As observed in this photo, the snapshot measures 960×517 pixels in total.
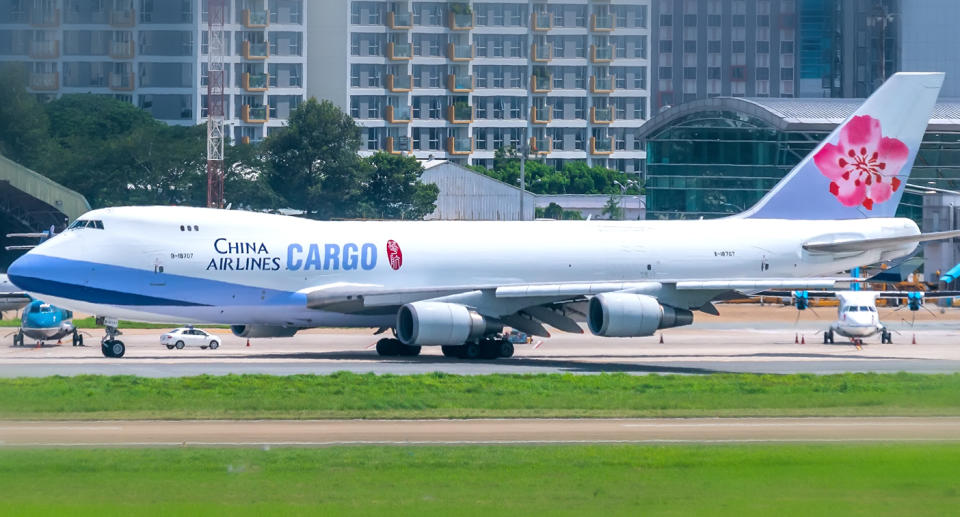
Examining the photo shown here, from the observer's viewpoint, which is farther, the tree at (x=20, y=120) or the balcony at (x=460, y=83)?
the balcony at (x=460, y=83)

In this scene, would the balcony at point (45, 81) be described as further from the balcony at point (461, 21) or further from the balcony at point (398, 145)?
the balcony at point (398, 145)

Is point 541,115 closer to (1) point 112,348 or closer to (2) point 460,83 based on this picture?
(2) point 460,83

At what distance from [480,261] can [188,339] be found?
13079 mm

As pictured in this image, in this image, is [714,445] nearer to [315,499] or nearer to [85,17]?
[315,499]

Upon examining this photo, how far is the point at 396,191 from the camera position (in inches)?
4026

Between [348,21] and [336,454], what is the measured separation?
4700 centimetres

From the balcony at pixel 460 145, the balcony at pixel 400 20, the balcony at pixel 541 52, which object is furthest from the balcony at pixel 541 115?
the balcony at pixel 460 145

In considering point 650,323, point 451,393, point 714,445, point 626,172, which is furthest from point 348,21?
point 626,172

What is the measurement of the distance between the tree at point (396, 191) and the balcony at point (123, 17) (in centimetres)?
5502

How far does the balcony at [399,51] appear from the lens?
76.6m

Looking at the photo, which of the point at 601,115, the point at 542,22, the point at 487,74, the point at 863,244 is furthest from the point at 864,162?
the point at 601,115

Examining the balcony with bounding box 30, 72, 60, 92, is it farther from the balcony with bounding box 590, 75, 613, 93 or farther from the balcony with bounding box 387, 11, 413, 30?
the balcony with bounding box 590, 75, 613, 93

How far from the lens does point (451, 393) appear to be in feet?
110

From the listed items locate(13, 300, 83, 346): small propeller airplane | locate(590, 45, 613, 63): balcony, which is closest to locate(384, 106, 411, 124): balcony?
locate(590, 45, 613, 63): balcony
